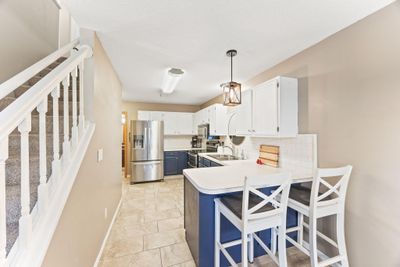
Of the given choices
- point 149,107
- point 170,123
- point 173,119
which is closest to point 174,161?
point 170,123

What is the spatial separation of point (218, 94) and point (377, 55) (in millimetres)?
3139

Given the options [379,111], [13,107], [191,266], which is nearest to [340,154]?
[379,111]

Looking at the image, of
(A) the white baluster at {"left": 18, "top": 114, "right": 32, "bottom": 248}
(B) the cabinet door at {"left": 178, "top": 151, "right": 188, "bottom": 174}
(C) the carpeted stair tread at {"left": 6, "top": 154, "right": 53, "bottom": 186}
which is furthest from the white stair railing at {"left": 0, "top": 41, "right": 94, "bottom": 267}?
(B) the cabinet door at {"left": 178, "top": 151, "right": 188, "bottom": 174}

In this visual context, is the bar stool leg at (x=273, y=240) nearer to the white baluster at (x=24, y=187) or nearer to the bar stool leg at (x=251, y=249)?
the bar stool leg at (x=251, y=249)

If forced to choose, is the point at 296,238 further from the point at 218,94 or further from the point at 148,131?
→ the point at 148,131

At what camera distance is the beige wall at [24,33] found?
162 centimetres

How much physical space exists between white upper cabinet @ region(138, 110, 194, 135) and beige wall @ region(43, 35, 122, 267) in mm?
2814

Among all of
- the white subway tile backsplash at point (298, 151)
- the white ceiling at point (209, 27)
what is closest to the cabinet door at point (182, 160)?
the white subway tile backsplash at point (298, 151)

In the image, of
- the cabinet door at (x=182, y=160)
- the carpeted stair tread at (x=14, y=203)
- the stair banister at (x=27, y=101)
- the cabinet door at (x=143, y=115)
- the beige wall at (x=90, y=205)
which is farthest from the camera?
the cabinet door at (x=182, y=160)

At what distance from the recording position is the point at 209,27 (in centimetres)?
170

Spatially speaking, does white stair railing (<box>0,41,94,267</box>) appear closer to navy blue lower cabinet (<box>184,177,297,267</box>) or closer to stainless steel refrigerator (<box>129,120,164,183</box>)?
navy blue lower cabinet (<box>184,177,297,267</box>)

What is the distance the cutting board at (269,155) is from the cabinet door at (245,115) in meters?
0.39

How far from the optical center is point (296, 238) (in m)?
2.10

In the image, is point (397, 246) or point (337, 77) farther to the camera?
point (337, 77)
